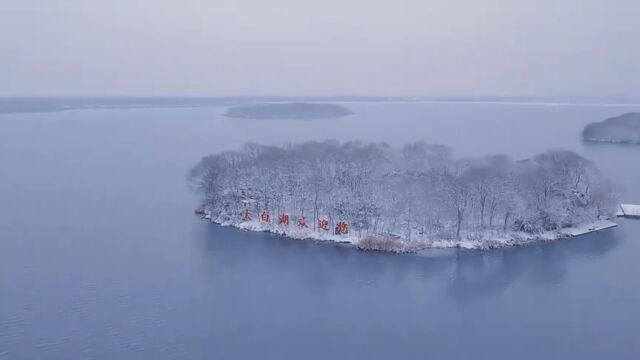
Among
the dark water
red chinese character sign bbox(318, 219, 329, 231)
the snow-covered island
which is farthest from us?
red chinese character sign bbox(318, 219, 329, 231)

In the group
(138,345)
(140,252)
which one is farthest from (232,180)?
(138,345)

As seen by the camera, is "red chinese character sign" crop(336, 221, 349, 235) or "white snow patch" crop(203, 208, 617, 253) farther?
"red chinese character sign" crop(336, 221, 349, 235)

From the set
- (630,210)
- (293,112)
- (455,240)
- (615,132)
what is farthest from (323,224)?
(293,112)

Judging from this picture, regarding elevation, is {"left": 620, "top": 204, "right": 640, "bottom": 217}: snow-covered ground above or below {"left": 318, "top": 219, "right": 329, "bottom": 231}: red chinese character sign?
above

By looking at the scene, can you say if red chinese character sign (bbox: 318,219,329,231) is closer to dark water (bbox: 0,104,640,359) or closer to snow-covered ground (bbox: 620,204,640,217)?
dark water (bbox: 0,104,640,359)

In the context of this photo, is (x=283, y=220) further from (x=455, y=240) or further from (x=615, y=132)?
(x=615, y=132)

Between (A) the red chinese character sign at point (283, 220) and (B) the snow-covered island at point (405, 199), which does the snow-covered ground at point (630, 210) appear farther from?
(A) the red chinese character sign at point (283, 220)

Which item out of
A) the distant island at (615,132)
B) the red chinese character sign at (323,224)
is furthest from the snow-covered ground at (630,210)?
the distant island at (615,132)

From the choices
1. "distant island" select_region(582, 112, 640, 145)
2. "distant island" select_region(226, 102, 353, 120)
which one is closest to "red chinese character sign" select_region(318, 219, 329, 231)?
"distant island" select_region(582, 112, 640, 145)
